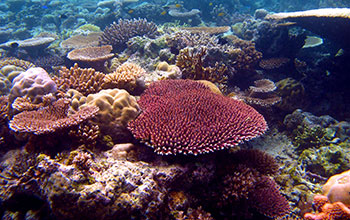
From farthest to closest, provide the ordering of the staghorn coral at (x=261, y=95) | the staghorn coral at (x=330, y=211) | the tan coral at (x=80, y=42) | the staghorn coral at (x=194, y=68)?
the tan coral at (x=80, y=42)
the staghorn coral at (x=261, y=95)
the staghorn coral at (x=194, y=68)
the staghorn coral at (x=330, y=211)

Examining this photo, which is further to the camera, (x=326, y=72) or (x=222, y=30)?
(x=222, y=30)

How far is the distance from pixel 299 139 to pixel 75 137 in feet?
19.3

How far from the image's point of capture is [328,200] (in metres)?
3.43

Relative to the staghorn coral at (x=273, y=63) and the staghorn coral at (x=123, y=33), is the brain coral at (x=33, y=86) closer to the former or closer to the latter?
the staghorn coral at (x=123, y=33)

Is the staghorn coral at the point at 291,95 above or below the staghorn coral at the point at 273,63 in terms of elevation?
below

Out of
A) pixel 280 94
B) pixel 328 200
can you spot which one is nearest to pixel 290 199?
pixel 328 200

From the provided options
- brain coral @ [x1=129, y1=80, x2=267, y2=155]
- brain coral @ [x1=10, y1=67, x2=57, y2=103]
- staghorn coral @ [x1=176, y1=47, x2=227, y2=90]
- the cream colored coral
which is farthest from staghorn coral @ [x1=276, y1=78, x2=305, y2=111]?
brain coral @ [x1=10, y1=67, x2=57, y2=103]

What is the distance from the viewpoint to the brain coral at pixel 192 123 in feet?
9.23

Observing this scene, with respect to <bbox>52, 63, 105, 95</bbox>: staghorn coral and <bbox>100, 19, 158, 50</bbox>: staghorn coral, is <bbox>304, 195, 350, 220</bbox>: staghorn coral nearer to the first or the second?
<bbox>52, 63, 105, 95</bbox>: staghorn coral

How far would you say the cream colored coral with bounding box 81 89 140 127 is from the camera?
10.6ft

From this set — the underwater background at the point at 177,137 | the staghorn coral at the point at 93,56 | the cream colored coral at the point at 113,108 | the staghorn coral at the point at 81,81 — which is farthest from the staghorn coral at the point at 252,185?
the staghorn coral at the point at 93,56

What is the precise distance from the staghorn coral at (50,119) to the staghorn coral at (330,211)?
160 inches

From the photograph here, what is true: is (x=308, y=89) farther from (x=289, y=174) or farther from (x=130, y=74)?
(x=130, y=74)

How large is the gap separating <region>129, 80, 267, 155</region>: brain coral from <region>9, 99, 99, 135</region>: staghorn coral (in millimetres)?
780
